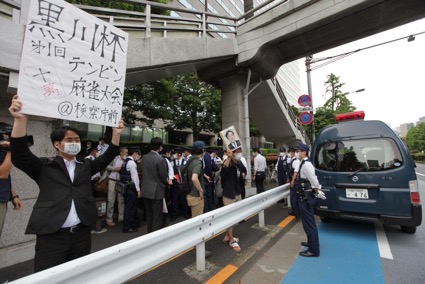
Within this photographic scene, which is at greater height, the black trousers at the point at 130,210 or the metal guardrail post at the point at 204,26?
the metal guardrail post at the point at 204,26

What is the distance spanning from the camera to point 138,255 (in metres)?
2.09

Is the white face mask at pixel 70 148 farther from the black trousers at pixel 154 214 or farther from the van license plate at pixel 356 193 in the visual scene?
the van license plate at pixel 356 193

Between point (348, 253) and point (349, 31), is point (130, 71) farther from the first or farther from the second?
point (349, 31)

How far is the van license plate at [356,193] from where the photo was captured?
167 inches

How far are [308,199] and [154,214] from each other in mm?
2708

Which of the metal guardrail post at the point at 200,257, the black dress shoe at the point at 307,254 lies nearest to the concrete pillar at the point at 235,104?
the black dress shoe at the point at 307,254

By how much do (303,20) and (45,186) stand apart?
7.20m

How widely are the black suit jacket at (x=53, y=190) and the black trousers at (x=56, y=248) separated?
88 mm

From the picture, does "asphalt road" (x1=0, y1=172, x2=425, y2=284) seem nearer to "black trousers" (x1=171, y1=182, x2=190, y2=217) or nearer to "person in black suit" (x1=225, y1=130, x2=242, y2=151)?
"black trousers" (x1=171, y1=182, x2=190, y2=217)

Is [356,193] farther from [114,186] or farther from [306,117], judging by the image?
[114,186]

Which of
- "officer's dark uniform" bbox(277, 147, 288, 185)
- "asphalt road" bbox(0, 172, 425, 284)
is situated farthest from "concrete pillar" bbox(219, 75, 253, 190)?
"asphalt road" bbox(0, 172, 425, 284)

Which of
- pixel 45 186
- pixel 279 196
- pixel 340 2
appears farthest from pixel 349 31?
pixel 45 186

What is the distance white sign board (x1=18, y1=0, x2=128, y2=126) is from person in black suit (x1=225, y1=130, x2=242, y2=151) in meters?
1.97

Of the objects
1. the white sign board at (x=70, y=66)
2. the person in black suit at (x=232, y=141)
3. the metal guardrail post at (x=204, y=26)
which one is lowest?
the person in black suit at (x=232, y=141)
